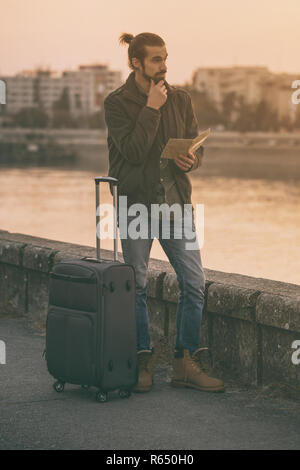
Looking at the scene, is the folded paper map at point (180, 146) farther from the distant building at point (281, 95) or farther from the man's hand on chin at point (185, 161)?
the distant building at point (281, 95)

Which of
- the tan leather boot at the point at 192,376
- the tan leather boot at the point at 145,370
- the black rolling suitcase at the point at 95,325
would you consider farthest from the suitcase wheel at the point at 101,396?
the tan leather boot at the point at 192,376

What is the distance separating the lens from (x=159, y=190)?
171 inches

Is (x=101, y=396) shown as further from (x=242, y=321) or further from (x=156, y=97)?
(x=156, y=97)

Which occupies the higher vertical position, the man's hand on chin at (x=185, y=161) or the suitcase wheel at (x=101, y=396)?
the man's hand on chin at (x=185, y=161)

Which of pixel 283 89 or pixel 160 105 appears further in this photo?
pixel 283 89

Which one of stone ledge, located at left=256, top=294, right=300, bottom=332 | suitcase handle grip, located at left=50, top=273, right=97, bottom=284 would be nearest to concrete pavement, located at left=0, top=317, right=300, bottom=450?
stone ledge, located at left=256, top=294, right=300, bottom=332

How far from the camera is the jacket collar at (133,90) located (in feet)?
14.2

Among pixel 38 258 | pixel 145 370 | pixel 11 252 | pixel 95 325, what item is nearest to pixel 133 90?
pixel 95 325

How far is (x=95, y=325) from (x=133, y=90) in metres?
1.09

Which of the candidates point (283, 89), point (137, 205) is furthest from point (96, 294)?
point (283, 89)

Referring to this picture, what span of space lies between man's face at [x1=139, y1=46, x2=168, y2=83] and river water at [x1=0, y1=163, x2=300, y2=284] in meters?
13.2

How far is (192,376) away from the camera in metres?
4.43
